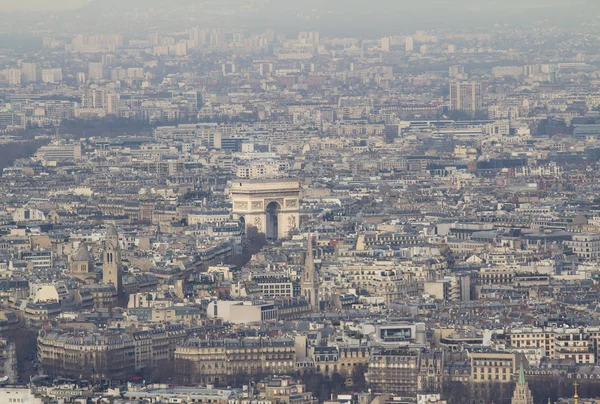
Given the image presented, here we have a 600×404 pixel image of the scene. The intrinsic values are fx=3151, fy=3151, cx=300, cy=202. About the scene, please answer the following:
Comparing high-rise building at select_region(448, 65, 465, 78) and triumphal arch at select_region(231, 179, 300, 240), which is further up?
triumphal arch at select_region(231, 179, 300, 240)

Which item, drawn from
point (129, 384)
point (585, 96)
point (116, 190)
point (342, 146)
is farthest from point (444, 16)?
point (129, 384)

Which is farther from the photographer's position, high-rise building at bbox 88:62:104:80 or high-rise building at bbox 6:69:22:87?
high-rise building at bbox 88:62:104:80

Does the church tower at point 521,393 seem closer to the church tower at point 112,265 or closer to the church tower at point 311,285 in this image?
the church tower at point 311,285

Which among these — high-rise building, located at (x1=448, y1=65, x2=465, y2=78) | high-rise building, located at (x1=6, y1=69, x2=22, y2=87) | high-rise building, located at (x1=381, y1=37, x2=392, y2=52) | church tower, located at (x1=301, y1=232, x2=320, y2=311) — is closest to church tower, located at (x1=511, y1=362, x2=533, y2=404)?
church tower, located at (x1=301, y1=232, x2=320, y2=311)

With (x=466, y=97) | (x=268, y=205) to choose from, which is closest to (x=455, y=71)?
(x=466, y=97)

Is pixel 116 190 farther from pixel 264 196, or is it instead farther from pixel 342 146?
pixel 342 146

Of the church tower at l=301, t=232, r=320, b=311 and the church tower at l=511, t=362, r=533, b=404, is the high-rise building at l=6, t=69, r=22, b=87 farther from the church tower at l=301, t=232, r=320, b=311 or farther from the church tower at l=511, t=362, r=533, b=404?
the church tower at l=511, t=362, r=533, b=404
